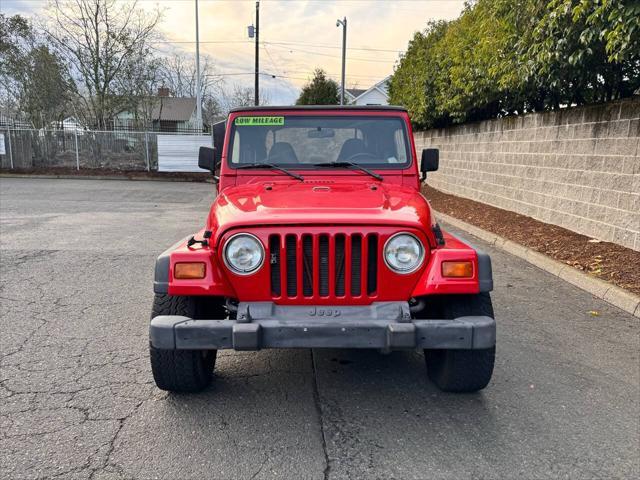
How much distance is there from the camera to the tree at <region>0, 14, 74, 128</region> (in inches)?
851

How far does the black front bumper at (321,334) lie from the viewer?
2.53 meters

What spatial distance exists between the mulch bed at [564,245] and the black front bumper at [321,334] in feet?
11.6

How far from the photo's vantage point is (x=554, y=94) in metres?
8.71

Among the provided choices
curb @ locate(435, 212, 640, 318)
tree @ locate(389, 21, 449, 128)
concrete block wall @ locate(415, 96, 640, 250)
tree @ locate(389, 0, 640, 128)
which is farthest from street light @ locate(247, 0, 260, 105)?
curb @ locate(435, 212, 640, 318)

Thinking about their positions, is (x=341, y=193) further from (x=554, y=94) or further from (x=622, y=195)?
(x=554, y=94)

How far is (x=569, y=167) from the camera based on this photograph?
773cm

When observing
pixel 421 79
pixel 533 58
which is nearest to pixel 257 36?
pixel 421 79

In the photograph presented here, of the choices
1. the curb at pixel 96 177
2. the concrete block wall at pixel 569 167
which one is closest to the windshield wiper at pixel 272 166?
the concrete block wall at pixel 569 167

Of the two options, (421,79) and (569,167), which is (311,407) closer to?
(569,167)

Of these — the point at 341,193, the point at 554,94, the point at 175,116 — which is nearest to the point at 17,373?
the point at 341,193

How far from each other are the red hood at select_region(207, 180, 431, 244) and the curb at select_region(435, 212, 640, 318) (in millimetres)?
2847

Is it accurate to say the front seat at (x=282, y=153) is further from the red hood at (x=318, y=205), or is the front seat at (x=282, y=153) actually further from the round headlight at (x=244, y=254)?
the round headlight at (x=244, y=254)

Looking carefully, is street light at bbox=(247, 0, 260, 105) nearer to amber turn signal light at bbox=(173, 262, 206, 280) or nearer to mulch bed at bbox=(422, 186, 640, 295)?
mulch bed at bbox=(422, 186, 640, 295)

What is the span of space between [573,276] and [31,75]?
23.9m
